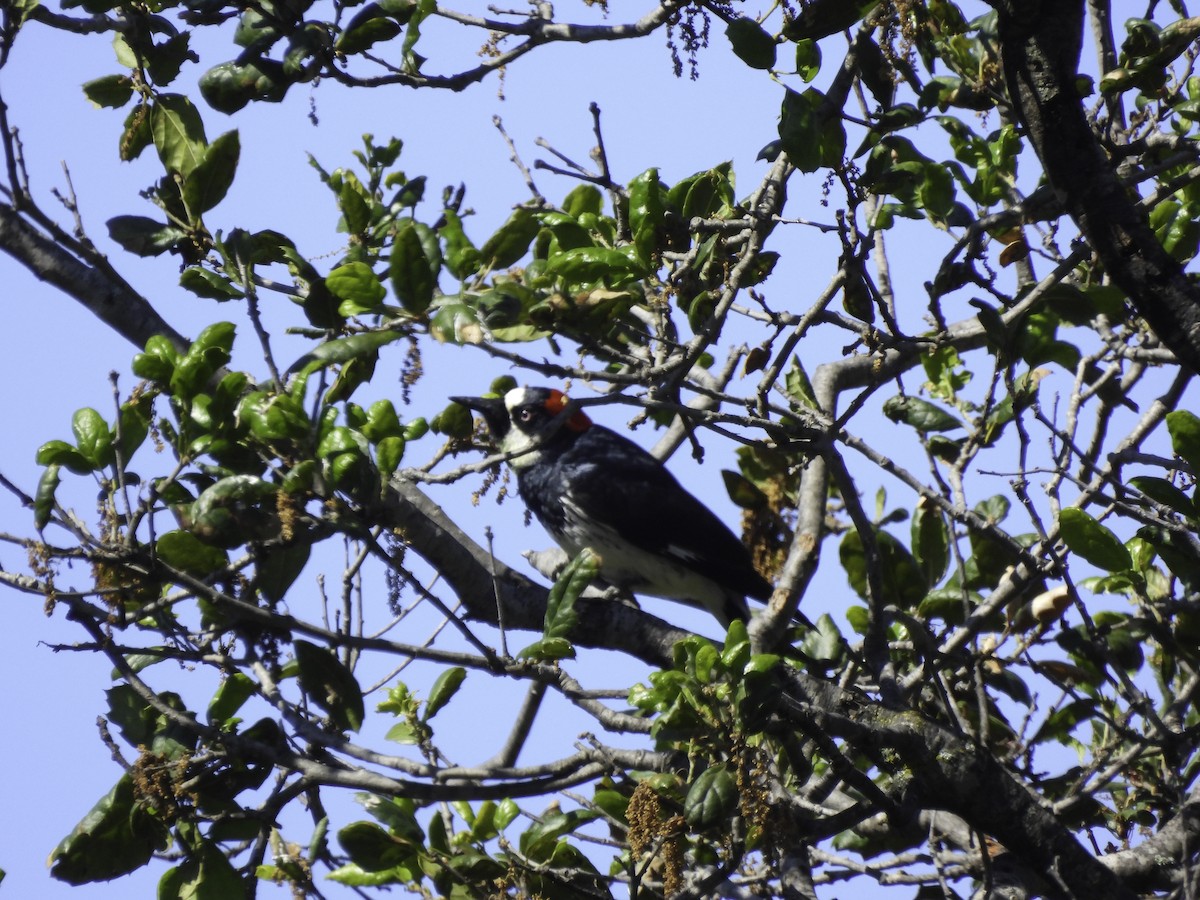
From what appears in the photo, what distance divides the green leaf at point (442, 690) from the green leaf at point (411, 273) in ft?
4.12

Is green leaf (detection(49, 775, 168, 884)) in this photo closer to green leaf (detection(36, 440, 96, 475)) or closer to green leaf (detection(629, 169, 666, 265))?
green leaf (detection(36, 440, 96, 475))

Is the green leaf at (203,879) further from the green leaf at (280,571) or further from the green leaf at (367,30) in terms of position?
the green leaf at (367,30)

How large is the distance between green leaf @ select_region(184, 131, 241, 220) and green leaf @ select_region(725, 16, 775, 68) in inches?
51.1

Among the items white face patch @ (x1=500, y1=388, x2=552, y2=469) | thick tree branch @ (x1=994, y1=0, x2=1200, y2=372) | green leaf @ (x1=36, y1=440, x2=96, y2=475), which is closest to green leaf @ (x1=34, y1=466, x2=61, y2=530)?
green leaf @ (x1=36, y1=440, x2=96, y2=475)

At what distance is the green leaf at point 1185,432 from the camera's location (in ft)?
9.80

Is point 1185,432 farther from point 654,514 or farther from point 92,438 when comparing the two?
point 654,514

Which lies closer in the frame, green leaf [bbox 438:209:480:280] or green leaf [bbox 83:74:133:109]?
green leaf [bbox 438:209:480:280]

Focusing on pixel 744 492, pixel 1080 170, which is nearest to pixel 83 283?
pixel 744 492

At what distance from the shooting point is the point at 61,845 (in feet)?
9.75

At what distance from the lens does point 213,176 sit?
10.5 feet

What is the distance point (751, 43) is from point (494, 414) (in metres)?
3.49

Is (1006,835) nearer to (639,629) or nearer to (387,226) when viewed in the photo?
(639,629)

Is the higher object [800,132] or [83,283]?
[83,283]

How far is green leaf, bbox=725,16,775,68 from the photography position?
3.13m
